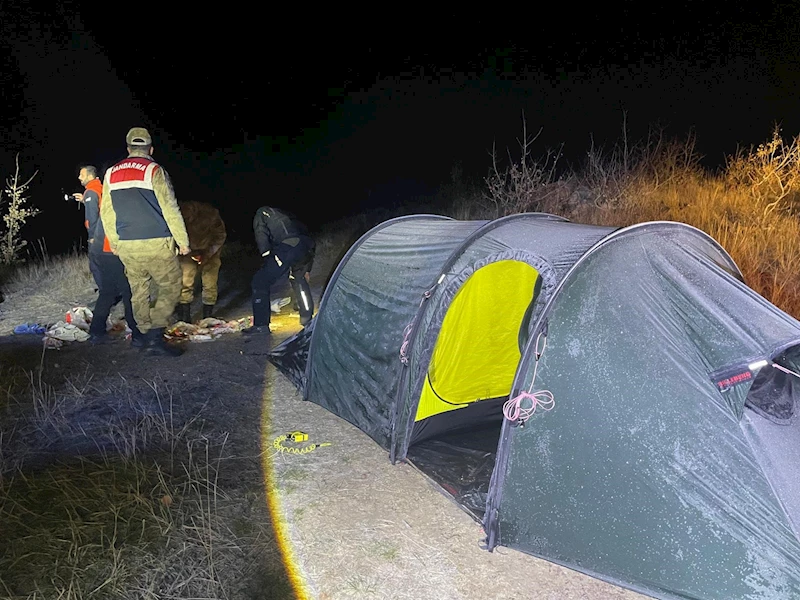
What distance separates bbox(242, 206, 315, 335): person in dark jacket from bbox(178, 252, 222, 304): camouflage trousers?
0.77 meters

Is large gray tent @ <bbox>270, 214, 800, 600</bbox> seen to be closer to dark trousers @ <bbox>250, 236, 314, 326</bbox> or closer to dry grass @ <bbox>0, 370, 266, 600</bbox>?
dry grass @ <bbox>0, 370, 266, 600</bbox>

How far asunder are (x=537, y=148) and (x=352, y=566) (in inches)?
864

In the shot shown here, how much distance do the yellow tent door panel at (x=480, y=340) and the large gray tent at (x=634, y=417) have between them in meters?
0.19

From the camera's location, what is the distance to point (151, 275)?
638cm

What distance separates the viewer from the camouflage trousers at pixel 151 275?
6133 mm

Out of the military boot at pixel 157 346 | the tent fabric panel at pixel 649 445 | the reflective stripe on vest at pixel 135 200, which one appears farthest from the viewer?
the military boot at pixel 157 346

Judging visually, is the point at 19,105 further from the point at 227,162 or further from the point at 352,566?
the point at 352,566

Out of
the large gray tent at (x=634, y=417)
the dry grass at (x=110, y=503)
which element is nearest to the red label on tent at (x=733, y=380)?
the large gray tent at (x=634, y=417)

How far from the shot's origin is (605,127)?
25.5m

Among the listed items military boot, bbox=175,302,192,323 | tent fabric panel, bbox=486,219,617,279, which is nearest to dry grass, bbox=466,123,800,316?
tent fabric panel, bbox=486,219,617,279

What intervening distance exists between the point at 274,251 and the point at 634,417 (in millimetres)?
5010

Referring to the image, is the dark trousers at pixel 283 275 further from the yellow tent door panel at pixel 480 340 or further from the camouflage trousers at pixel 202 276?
the yellow tent door panel at pixel 480 340

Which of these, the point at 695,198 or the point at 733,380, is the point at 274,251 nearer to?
the point at 733,380

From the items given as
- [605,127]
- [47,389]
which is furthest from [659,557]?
[605,127]
